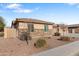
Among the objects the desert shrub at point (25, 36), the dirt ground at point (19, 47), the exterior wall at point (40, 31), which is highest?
the exterior wall at point (40, 31)

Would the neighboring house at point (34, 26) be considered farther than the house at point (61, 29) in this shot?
No

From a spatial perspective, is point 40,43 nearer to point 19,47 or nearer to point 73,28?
point 19,47

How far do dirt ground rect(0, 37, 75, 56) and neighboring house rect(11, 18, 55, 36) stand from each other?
10.6 inches

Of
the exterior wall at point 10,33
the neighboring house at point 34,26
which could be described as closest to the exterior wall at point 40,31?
the neighboring house at point 34,26

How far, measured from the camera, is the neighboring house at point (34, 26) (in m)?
6.26

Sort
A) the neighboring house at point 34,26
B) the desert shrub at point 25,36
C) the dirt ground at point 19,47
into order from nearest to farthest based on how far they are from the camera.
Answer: the dirt ground at point 19,47
the neighboring house at point 34,26
the desert shrub at point 25,36

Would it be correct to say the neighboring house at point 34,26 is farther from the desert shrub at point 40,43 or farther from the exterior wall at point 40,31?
the desert shrub at point 40,43

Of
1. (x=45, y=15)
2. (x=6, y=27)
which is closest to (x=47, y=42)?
(x=45, y=15)

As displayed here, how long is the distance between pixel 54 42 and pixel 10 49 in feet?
4.74

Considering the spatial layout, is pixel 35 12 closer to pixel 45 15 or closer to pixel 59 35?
pixel 45 15

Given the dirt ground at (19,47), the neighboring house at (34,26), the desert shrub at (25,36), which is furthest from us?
the desert shrub at (25,36)

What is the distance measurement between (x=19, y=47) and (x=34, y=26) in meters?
0.87

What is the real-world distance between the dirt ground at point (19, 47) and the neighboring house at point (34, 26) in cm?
27

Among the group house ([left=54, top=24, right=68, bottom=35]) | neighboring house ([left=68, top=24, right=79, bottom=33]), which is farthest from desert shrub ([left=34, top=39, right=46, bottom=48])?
neighboring house ([left=68, top=24, right=79, bottom=33])
